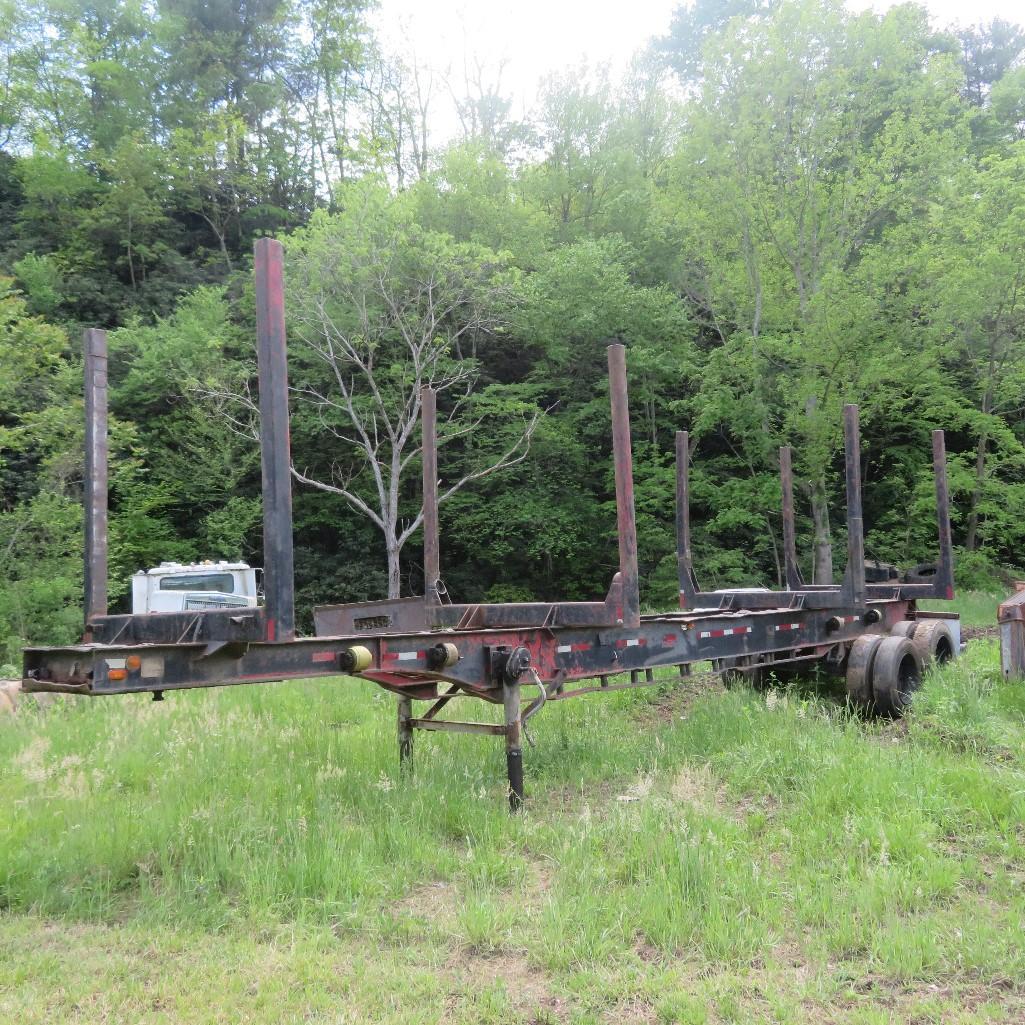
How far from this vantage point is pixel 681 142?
73.2 feet

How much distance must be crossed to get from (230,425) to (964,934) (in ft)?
76.7

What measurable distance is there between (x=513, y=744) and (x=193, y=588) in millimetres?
11412

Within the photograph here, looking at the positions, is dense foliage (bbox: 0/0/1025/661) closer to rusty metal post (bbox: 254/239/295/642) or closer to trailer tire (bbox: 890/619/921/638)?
trailer tire (bbox: 890/619/921/638)

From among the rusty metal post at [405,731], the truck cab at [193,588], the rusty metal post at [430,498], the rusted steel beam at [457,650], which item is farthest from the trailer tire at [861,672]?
the truck cab at [193,588]

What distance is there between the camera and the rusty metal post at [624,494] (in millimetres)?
5848

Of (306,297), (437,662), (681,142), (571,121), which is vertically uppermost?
(571,121)

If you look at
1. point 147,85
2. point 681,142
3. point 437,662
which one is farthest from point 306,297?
point 147,85

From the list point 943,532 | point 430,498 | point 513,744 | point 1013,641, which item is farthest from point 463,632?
point 943,532

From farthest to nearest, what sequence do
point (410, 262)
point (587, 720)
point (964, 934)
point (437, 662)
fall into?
point (410, 262), point (587, 720), point (437, 662), point (964, 934)

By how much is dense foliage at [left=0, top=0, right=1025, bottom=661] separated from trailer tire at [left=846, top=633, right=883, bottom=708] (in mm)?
11741

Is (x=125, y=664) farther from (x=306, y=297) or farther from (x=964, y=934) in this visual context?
(x=306, y=297)

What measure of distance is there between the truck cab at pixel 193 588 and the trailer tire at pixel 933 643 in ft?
33.1

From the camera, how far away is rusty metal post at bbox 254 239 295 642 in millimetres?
3971

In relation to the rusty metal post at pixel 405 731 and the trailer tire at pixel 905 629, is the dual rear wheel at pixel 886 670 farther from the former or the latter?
the rusty metal post at pixel 405 731
